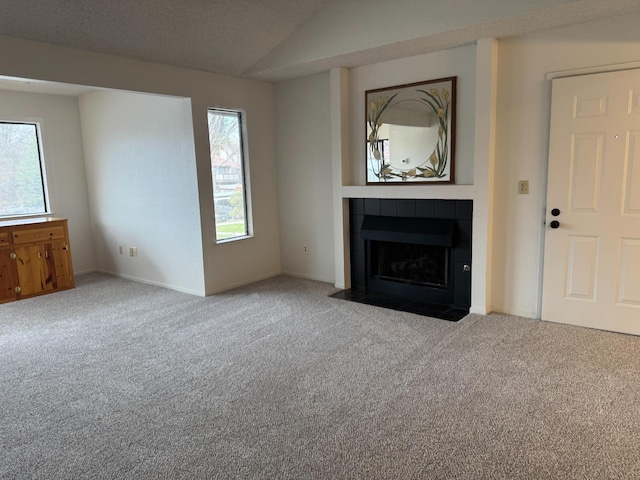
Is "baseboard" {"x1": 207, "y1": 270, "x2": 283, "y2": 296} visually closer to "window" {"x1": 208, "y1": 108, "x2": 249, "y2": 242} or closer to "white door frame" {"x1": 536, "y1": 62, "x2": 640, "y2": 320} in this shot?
"window" {"x1": 208, "y1": 108, "x2": 249, "y2": 242}

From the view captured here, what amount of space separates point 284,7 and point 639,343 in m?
3.88

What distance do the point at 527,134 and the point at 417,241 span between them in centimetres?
131

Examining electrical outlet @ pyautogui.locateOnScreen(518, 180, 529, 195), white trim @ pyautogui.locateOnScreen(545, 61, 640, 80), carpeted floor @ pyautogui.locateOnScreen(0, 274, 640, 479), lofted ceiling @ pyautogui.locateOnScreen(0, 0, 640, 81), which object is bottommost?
carpeted floor @ pyautogui.locateOnScreen(0, 274, 640, 479)

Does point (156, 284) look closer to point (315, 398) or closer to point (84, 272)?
point (84, 272)

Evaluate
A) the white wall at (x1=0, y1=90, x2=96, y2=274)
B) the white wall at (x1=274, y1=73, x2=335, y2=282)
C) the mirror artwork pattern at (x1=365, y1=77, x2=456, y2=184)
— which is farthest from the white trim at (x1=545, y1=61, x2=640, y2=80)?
the white wall at (x1=0, y1=90, x2=96, y2=274)

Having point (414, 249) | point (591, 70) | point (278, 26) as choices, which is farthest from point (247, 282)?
point (591, 70)

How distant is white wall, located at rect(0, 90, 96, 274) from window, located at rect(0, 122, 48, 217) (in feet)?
0.33

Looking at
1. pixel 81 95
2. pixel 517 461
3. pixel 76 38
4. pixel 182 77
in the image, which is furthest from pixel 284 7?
pixel 517 461

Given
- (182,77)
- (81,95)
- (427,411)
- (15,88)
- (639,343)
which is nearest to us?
(427,411)

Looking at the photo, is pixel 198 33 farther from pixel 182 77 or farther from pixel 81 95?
pixel 81 95

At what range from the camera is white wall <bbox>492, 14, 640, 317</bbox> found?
10.8 ft

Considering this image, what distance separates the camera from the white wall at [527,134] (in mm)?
3285

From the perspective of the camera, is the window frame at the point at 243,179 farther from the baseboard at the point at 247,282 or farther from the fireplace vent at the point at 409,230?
the fireplace vent at the point at 409,230

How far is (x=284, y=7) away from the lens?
390cm
